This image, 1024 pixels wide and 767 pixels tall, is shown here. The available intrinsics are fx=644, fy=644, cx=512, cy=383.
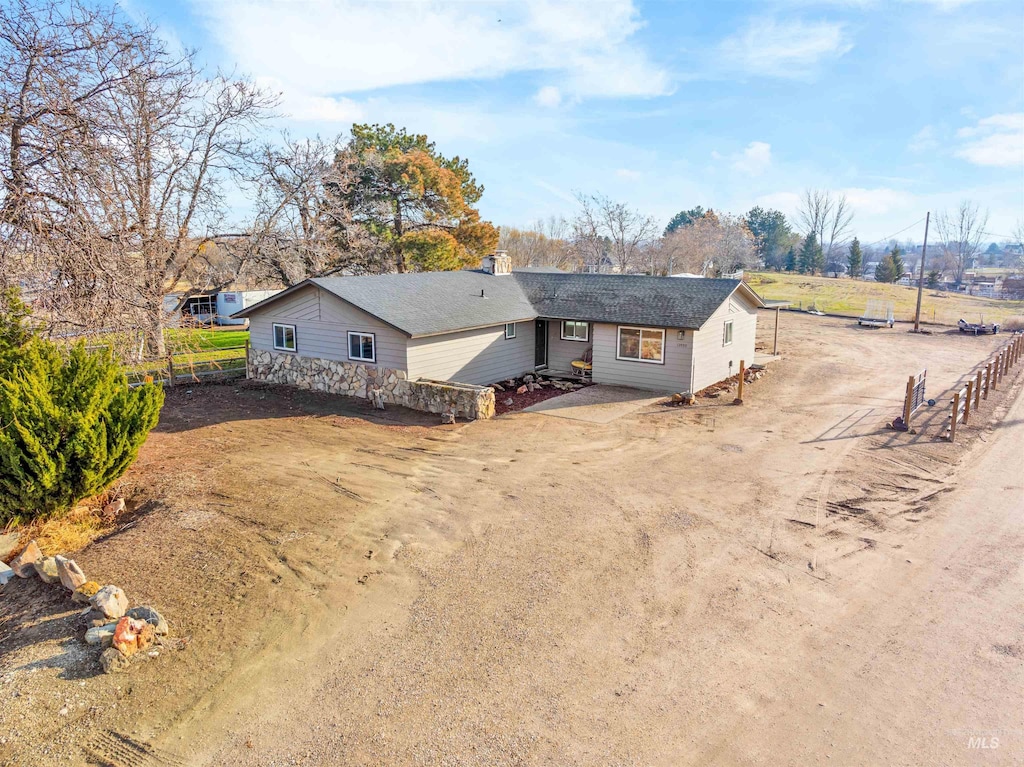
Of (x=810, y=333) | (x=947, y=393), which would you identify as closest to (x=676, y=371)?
(x=947, y=393)

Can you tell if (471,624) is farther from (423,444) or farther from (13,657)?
(423,444)

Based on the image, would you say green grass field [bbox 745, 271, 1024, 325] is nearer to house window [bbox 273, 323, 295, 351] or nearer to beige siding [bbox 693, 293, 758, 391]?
beige siding [bbox 693, 293, 758, 391]

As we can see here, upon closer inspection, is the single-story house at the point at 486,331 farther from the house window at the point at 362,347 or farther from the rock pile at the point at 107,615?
the rock pile at the point at 107,615

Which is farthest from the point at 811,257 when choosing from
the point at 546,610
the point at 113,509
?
the point at 113,509

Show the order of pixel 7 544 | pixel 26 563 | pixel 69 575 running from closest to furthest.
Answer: pixel 69 575
pixel 26 563
pixel 7 544

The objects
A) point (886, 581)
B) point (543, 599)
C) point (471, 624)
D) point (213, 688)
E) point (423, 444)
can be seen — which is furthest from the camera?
point (423, 444)

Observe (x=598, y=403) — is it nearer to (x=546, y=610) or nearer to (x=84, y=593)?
(x=546, y=610)
